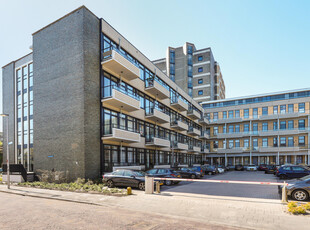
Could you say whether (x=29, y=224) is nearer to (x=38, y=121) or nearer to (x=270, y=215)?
(x=270, y=215)

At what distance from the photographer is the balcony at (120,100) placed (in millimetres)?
19984

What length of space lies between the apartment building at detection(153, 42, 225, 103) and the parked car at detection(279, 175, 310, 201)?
1897 inches

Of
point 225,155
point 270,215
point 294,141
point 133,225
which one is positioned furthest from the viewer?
point 225,155

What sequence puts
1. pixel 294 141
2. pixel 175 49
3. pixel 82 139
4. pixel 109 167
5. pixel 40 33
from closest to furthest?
pixel 82 139 → pixel 109 167 → pixel 40 33 → pixel 294 141 → pixel 175 49

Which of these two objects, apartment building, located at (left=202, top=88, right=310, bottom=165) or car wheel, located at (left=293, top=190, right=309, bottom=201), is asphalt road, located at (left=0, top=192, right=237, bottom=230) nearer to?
car wheel, located at (left=293, top=190, right=309, bottom=201)

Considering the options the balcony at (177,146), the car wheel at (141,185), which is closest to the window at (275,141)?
the balcony at (177,146)

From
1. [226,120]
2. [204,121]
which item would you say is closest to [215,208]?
[204,121]

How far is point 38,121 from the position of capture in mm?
21734

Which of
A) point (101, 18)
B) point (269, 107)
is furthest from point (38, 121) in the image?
point (269, 107)

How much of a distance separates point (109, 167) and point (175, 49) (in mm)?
50444

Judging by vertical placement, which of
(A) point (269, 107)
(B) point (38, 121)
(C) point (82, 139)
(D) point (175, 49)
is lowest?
(C) point (82, 139)

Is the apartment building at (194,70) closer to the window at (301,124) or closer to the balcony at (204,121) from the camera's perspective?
the balcony at (204,121)

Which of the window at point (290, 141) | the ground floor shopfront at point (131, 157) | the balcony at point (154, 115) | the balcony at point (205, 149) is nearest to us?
the ground floor shopfront at point (131, 157)

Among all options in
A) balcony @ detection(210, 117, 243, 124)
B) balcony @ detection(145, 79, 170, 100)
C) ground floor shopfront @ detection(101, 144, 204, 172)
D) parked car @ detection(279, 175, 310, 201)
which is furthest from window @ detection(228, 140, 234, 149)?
parked car @ detection(279, 175, 310, 201)
